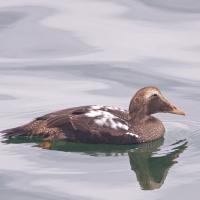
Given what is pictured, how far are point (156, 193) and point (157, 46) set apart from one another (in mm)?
6768

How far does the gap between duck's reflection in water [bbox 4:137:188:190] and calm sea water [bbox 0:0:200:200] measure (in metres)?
0.01

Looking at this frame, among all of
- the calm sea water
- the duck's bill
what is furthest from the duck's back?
the duck's bill

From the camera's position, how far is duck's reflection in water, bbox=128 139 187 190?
42.4 ft

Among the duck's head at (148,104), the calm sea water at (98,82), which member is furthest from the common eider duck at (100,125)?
the calm sea water at (98,82)

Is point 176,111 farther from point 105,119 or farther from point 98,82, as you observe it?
point 98,82

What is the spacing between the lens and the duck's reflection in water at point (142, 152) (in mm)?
13258

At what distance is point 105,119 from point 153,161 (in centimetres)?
99

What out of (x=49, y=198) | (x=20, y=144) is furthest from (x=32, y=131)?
(x=49, y=198)

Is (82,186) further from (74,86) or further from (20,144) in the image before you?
(74,86)

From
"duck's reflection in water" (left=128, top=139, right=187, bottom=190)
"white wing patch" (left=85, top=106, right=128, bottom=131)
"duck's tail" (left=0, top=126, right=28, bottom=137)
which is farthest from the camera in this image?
"white wing patch" (left=85, top=106, right=128, bottom=131)

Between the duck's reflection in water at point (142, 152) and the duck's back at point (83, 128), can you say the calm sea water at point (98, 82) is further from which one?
the duck's back at point (83, 128)

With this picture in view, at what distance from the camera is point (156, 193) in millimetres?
12352

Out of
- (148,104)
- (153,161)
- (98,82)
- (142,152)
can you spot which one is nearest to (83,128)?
(142,152)

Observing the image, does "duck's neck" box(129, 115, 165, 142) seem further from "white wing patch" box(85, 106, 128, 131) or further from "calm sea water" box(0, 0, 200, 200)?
"white wing patch" box(85, 106, 128, 131)
